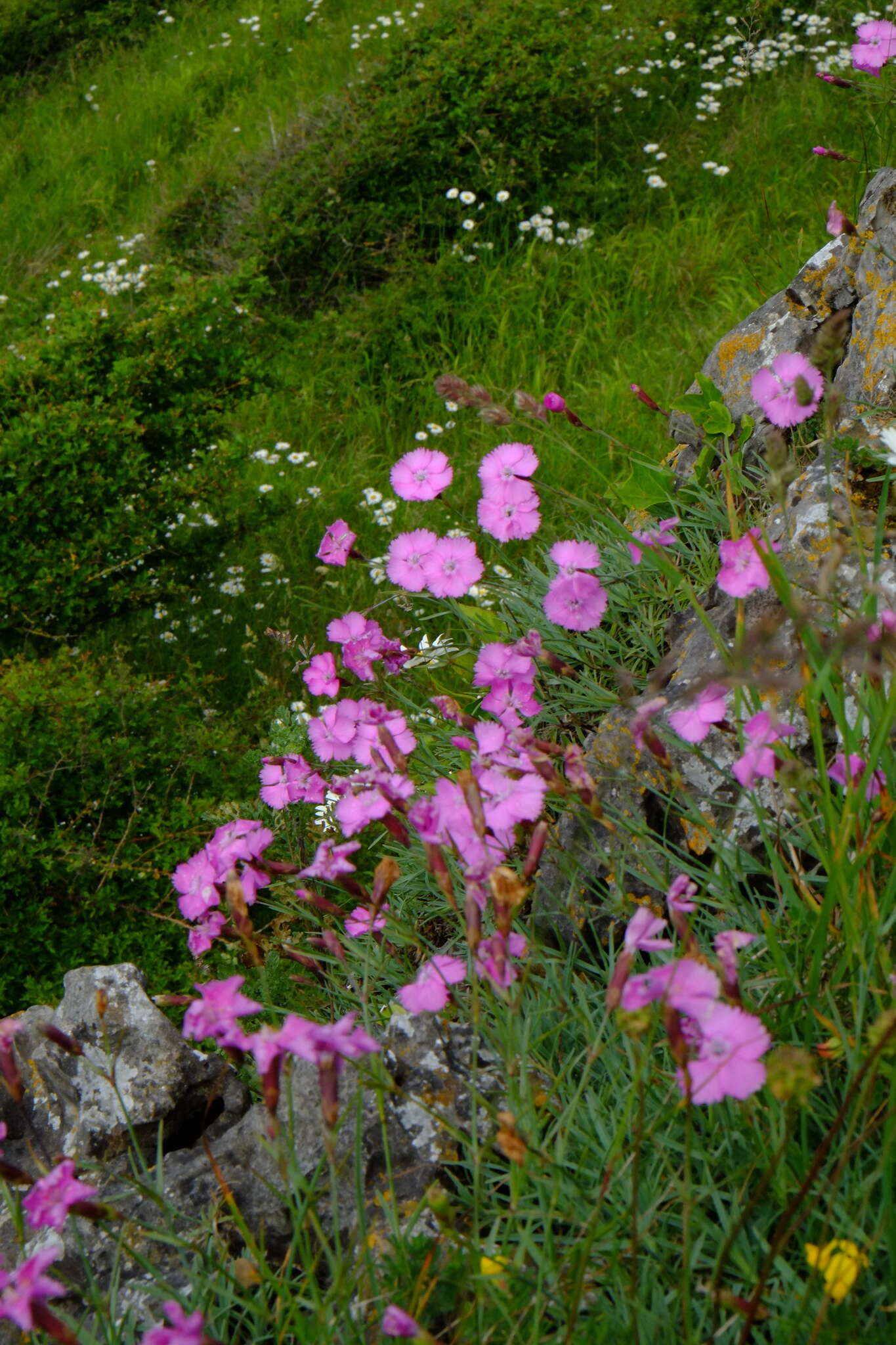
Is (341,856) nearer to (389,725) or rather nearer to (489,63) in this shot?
(389,725)

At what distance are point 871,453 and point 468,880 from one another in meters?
1.25

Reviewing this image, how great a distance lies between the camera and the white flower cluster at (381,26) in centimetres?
671

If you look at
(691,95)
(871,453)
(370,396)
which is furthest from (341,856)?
(691,95)

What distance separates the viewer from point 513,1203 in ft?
3.80

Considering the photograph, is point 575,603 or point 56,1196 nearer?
point 56,1196

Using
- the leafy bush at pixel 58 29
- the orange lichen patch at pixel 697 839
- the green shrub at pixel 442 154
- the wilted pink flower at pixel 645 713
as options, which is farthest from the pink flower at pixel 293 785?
the leafy bush at pixel 58 29

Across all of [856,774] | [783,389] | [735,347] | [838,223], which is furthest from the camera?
[735,347]

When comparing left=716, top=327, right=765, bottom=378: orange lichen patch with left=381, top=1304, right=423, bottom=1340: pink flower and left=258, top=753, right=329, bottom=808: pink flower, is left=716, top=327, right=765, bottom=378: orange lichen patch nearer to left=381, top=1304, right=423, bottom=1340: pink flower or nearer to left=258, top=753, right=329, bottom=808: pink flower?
left=258, top=753, right=329, bottom=808: pink flower

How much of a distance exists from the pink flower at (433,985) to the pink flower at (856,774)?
0.53 m

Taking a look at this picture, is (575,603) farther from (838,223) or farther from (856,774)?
(838,223)

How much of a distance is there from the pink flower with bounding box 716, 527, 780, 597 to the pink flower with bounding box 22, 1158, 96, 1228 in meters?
1.04

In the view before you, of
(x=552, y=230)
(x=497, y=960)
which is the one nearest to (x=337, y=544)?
(x=497, y=960)

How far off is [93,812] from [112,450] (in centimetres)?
116

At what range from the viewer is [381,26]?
277 inches
